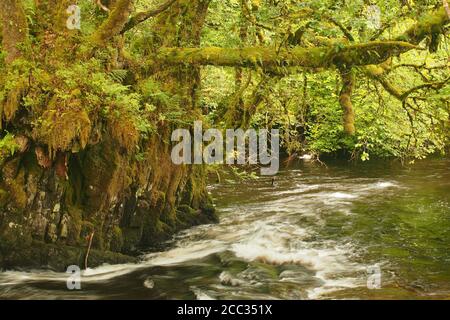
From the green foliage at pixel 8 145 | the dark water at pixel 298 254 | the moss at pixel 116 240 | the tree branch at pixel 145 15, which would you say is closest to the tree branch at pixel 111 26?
the tree branch at pixel 145 15

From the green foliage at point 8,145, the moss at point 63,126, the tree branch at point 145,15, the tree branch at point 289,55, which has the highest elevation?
the tree branch at point 145,15

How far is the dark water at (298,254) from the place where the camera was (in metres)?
8.13

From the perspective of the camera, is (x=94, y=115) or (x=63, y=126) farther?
(x=94, y=115)

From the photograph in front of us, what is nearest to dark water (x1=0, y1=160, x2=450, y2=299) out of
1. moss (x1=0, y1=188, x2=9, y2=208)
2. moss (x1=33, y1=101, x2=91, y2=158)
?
moss (x1=0, y1=188, x2=9, y2=208)

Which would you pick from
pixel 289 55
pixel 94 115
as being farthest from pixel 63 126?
pixel 289 55

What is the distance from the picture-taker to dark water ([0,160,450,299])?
8.13 m

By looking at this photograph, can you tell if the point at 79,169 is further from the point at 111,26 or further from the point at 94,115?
the point at 111,26

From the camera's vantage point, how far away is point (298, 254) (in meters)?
10.3

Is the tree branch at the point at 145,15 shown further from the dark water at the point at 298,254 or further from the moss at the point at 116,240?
the dark water at the point at 298,254

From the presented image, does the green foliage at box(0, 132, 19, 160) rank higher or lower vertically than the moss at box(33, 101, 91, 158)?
lower

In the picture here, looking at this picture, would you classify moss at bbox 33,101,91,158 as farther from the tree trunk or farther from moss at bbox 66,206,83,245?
moss at bbox 66,206,83,245

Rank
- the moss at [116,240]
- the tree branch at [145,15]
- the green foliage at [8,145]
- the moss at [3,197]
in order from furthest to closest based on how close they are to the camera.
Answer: the moss at [116,240]
the tree branch at [145,15]
the moss at [3,197]
the green foliage at [8,145]

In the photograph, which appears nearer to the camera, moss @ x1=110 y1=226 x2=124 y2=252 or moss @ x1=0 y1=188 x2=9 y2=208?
moss @ x1=0 y1=188 x2=9 y2=208

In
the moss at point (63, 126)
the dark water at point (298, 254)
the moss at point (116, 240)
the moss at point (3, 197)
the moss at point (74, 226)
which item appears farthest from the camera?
the moss at point (116, 240)
